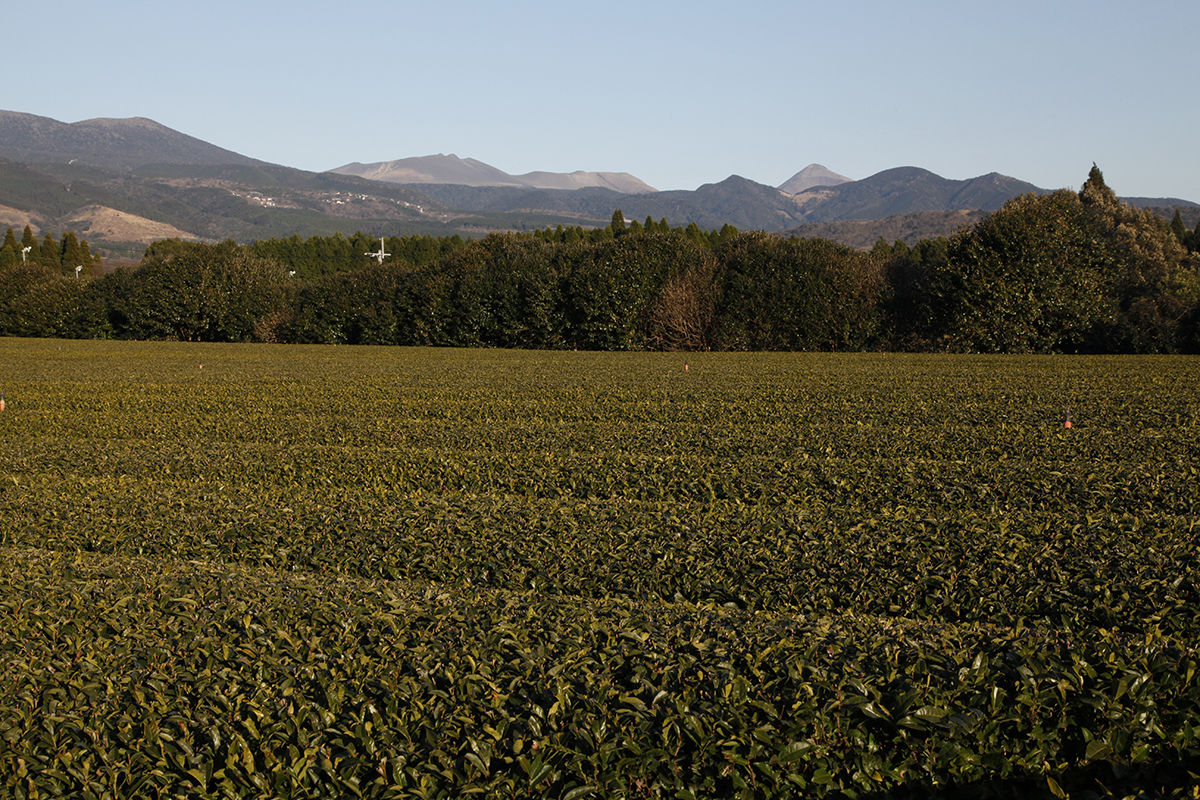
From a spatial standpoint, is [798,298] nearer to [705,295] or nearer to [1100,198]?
[705,295]

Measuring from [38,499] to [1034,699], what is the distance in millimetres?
8852

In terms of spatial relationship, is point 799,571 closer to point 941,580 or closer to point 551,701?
point 941,580

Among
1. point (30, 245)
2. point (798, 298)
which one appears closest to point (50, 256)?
point (30, 245)

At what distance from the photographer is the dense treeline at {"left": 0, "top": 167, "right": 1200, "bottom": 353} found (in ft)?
119

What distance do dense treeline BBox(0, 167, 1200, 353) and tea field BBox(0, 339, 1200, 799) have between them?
1036 inches

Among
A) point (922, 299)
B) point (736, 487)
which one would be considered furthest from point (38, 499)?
point (922, 299)

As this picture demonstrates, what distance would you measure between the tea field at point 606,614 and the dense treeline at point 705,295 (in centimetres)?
2631

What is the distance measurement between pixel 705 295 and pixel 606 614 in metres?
38.0

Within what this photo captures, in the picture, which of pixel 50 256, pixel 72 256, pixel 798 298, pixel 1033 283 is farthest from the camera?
pixel 72 256

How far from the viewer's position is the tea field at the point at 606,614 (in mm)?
3322

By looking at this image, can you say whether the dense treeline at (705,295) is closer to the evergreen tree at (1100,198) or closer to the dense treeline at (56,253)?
the evergreen tree at (1100,198)

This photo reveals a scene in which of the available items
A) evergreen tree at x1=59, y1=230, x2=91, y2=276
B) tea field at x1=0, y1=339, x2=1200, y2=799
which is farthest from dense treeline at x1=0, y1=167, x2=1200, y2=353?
evergreen tree at x1=59, y1=230, x2=91, y2=276

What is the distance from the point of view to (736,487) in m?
8.78

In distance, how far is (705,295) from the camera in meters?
41.8
